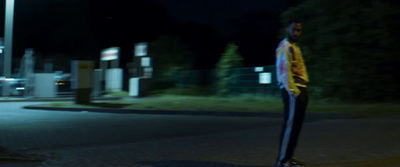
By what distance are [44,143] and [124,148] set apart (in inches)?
71.8

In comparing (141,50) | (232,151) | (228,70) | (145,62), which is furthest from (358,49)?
(141,50)

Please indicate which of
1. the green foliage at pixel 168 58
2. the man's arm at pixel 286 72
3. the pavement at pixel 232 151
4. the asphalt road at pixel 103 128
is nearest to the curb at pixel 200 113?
the asphalt road at pixel 103 128

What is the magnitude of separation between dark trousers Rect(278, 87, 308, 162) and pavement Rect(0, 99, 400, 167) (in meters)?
0.53

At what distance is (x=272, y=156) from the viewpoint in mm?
6785

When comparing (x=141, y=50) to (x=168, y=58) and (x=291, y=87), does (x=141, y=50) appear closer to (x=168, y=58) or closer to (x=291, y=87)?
(x=168, y=58)

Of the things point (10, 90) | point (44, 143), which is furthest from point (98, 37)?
point (44, 143)

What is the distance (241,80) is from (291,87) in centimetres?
1832

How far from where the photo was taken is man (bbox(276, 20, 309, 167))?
5535 mm

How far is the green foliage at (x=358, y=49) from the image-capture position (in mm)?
16531

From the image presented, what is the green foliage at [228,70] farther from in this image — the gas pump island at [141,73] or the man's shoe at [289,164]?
the man's shoe at [289,164]

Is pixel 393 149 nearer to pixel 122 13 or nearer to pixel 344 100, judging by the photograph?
pixel 344 100

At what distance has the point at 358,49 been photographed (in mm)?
16812

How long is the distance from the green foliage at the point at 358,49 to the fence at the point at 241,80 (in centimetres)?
446

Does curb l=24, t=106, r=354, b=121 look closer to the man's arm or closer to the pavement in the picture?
the pavement
